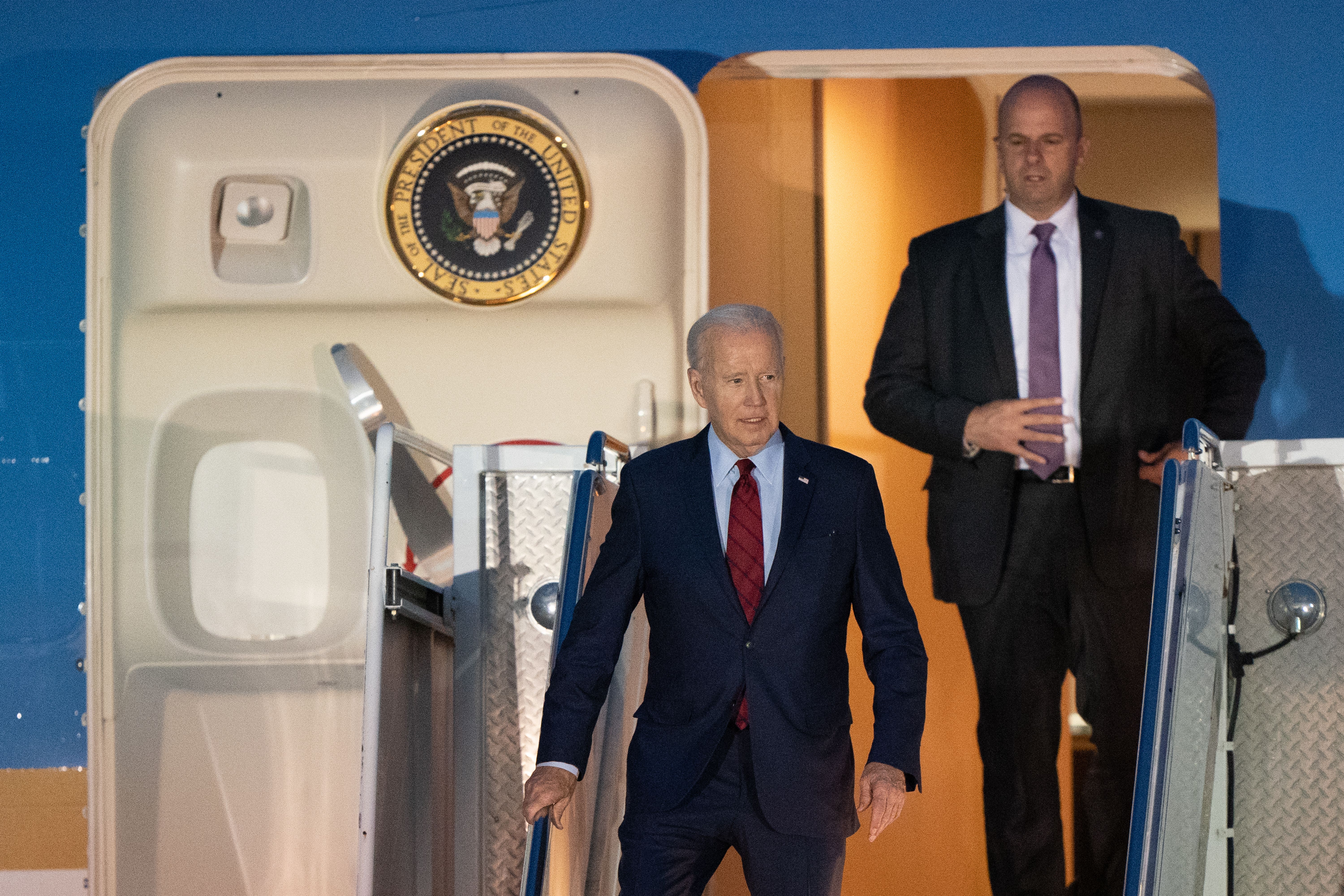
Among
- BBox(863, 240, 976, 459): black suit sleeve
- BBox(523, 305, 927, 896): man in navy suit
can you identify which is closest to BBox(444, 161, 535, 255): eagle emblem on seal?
BBox(863, 240, 976, 459): black suit sleeve

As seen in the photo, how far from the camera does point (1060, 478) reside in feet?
13.0

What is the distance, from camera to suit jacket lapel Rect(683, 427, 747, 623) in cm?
244

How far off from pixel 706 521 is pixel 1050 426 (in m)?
1.84

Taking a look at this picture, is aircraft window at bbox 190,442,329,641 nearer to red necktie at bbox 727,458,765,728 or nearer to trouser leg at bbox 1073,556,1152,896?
red necktie at bbox 727,458,765,728

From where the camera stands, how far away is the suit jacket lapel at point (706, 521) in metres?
2.44

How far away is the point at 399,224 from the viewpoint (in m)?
4.07

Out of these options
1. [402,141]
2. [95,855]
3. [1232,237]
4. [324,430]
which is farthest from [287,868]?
[1232,237]

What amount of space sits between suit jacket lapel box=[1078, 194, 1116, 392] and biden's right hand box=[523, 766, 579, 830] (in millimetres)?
2291

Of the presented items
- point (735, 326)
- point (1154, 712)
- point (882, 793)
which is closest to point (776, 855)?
point (882, 793)

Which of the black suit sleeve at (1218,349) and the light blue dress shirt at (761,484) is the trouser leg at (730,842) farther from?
the black suit sleeve at (1218,349)

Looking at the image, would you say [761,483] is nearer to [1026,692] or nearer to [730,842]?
[730,842]

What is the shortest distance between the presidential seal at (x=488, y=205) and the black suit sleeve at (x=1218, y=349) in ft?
6.07

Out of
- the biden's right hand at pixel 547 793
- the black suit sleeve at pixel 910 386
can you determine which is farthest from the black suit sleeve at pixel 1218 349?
the biden's right hand at pixel 547 793

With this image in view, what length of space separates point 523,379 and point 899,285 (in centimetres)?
119
